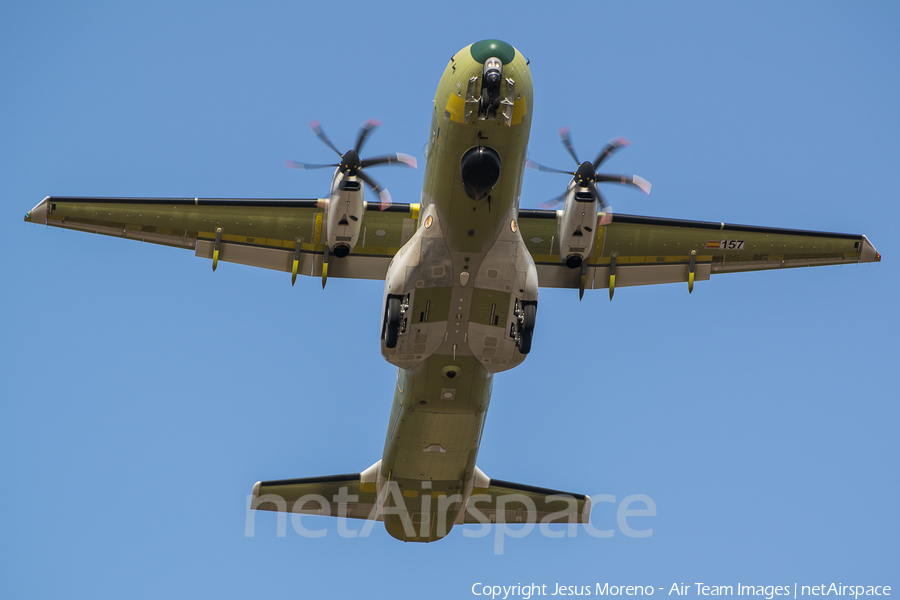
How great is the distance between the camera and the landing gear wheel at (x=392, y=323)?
68.7 ft

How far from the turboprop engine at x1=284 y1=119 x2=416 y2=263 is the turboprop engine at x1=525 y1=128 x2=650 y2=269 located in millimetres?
3289

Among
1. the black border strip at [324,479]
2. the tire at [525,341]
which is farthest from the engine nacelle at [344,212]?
the black border strip at [324,479]

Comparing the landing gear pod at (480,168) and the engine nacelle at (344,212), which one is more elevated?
the landing gear pod at (480,168)

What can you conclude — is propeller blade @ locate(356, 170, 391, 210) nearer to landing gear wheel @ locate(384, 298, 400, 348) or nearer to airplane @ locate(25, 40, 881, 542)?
airplane @ locate(25, 40, 881, 542)

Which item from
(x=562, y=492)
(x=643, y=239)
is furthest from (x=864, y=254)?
(x=562, y=492)

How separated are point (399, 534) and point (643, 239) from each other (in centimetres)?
957

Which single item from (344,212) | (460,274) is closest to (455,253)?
(460,274)

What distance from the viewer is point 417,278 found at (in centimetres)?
2089

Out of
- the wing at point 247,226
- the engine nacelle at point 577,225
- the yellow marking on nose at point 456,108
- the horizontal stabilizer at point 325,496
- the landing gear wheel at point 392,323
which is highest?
the yellow marking on nose at point 456,108

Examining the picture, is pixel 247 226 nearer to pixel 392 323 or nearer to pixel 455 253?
pixel 392 323

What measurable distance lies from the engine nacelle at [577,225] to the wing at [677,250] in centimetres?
55

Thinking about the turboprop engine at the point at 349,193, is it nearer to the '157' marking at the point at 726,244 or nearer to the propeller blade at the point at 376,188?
the propeller blade at the point at 376,188

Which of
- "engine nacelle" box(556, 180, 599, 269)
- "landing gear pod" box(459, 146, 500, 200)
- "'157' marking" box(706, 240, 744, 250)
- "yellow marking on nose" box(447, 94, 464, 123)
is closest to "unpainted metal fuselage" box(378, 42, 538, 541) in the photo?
"yellow marking on nose" box(447, 94, 464, 123)

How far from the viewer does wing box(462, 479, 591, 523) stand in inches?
1047
